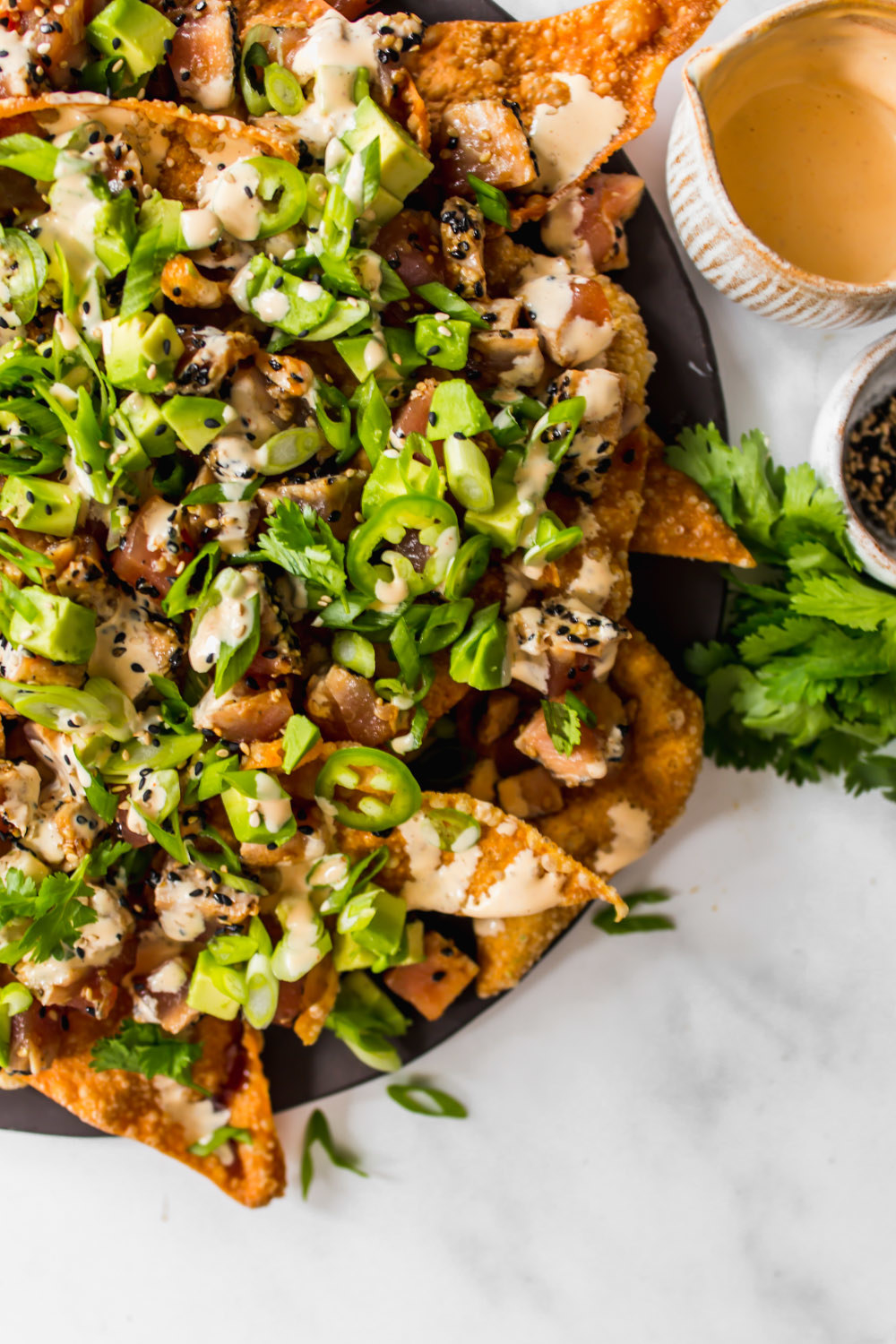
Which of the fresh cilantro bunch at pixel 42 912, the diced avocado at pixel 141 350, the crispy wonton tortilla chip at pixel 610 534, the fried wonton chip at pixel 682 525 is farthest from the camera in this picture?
the fried wonton chip at pixel 682 525

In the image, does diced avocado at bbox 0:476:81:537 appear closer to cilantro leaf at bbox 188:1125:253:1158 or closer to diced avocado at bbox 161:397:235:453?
diced avocado at bbox 161:397:235:453

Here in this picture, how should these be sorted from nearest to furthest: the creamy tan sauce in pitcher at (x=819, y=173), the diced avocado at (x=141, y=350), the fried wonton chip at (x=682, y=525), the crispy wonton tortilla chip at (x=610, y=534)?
the diced avocado at (x=141, y=350)
the crispy wonton tortilla chip at (x=610, y=534)
the fried wonton chip at (x=682, y=525)
the creamy tan sauce in pitcher at (x=819, y=173)

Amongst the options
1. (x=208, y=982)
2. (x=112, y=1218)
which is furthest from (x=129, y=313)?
(x=112, y=1218)

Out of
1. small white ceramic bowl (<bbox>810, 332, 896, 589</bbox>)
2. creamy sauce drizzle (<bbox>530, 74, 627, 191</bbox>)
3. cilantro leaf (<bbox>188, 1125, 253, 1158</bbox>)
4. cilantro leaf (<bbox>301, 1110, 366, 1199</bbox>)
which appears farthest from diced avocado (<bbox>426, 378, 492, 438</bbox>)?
cilantro leaf (<bbox>301, 1110, 366, 1199</bbox>)

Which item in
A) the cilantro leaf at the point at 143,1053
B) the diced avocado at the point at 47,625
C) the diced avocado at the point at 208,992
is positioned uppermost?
the diced avocado at the point at 47,625

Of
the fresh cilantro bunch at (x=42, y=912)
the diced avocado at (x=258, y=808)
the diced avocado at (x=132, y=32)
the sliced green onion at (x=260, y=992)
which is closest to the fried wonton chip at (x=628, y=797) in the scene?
the sliced green onion at (x=260, y=992)

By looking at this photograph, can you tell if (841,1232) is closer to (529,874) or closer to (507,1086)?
(507,1086)

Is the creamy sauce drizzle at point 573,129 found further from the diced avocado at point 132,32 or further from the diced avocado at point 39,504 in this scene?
the diced avocado at point 39,504
